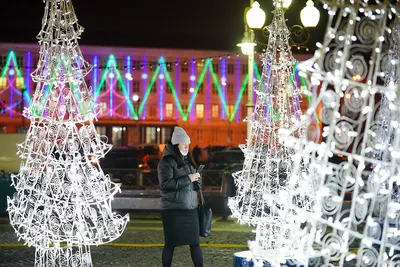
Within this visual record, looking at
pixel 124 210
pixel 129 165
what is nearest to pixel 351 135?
pixel 124 210

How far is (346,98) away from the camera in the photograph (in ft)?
20.9

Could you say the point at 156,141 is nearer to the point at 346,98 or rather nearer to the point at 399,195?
the point at 399,195

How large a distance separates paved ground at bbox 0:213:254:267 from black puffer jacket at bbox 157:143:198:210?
6.44 feet

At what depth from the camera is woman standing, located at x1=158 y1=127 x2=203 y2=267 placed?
9.59 m

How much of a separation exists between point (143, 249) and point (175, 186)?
368 cm

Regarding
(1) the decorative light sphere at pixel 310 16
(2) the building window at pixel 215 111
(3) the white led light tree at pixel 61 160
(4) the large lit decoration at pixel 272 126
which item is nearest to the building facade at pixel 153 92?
(2) the building window at pixel 215 111

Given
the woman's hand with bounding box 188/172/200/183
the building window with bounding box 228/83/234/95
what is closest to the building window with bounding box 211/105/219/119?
the building window with bounding box 228/83/234/95

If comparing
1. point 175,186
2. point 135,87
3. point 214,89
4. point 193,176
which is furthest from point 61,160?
point 214,89

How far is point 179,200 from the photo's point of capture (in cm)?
962

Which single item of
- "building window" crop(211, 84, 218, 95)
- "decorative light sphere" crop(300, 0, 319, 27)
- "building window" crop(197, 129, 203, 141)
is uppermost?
"decorative light sphere" crop(300, 0, 319, 27)

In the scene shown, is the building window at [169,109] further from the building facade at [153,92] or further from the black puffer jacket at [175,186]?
the black puffer jacket at [175,186]

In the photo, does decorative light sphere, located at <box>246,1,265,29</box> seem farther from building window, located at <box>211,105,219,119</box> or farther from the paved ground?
building window, located at <box>211,105,219,119</box>

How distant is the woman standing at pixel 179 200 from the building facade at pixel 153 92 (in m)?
49.6

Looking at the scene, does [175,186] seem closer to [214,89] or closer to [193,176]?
[193,176]
